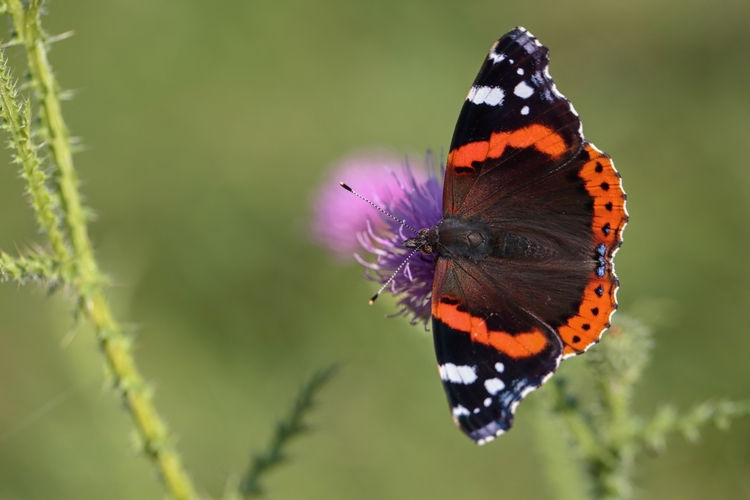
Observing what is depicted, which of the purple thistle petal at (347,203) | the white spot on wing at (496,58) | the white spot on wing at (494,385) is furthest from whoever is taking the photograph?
the purple thistle petal at (347,203)

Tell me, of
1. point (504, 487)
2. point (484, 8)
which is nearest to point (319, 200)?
point (504, 487)

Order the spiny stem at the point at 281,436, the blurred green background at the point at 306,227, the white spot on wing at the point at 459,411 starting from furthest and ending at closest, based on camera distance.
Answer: the blurred green background at the point at 306,227 → the spiny stem at the point at 281,436 → the white spot on wing at the point at 459,411

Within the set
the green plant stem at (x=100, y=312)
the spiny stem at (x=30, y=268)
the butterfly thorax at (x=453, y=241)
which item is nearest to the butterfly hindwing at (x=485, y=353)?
the butterfly thorax at (x=453, y=241)

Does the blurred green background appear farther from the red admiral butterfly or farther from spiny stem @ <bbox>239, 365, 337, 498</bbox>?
spiny stem @ <bbox>239, 365, 337, 498</bbox>

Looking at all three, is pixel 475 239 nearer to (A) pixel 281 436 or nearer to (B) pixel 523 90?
(B) pixel 523 90

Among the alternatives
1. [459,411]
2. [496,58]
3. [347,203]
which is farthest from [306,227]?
[459,411]

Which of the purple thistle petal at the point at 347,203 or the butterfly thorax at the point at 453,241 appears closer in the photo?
the butterfly thorax at the point at 453,241

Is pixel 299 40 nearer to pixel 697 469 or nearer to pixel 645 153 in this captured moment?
pixel 645 153

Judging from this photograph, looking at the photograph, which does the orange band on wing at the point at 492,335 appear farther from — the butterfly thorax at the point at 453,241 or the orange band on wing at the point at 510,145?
the orange band on wing at the point at 510,145
